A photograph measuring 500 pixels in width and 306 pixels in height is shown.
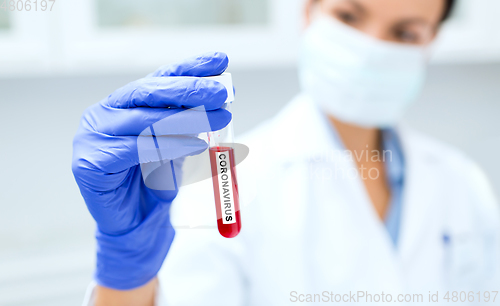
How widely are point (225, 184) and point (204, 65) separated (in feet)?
0.62

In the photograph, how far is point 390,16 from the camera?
0.92 m

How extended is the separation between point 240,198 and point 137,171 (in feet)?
0.69

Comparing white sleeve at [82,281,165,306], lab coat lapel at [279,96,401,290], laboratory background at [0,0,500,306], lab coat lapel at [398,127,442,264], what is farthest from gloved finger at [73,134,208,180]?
lab coat lapel at [398,127,442,264]

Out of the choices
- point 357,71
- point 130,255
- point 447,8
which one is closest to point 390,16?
point 357,71

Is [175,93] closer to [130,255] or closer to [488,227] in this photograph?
[130,255]

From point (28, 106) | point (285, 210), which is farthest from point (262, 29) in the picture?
point (28, 106)

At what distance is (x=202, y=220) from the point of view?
0.60m

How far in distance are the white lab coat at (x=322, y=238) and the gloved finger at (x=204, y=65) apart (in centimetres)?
32

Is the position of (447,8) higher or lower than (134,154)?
higher

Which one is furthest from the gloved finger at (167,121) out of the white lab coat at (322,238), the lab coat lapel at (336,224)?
the lab coat lapel at (336,224)

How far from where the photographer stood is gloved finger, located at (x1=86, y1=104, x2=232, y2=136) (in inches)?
21.7

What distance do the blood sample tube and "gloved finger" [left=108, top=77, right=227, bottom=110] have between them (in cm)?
2

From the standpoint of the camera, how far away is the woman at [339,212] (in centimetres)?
71

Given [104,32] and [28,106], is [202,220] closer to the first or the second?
[104,32]
